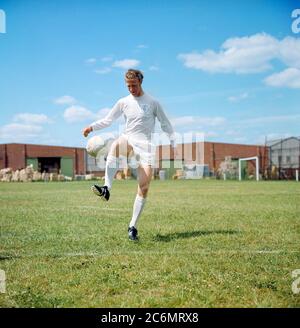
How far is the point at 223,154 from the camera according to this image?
158 ft

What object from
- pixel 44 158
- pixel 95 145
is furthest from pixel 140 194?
pixel 44 158

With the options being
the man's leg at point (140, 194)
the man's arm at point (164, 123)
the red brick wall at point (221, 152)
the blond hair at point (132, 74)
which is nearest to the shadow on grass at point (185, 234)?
the man's leg at point (140, 194)

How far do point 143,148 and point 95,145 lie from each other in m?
0.77

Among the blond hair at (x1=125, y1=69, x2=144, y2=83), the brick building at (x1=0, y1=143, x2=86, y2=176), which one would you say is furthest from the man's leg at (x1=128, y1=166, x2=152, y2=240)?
the brick building at (x1=0, y1=143, x2=86, y2=176)

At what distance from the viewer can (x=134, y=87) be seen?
4.79 meters

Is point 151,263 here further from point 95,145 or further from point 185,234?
point 95,145

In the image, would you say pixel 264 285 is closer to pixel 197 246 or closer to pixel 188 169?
pixel 197 246

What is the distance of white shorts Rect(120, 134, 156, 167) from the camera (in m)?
5.00

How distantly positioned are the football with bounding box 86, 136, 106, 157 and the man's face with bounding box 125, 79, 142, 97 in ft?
2.98

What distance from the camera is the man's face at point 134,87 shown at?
472 centimetres

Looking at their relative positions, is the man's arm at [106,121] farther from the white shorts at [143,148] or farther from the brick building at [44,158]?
the brick building at [44,158]

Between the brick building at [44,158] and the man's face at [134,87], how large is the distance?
114 ft

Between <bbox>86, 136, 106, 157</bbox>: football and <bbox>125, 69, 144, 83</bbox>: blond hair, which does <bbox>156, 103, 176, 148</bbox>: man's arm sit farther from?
<bbox>86, 136, 106, 157</bbox>: football
